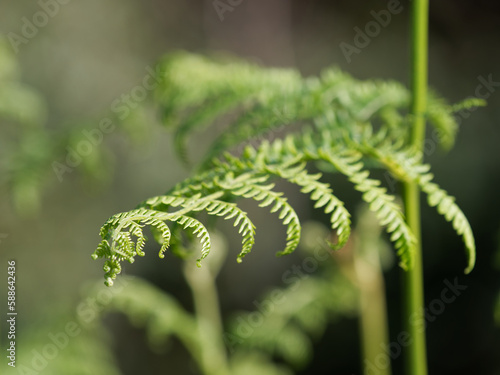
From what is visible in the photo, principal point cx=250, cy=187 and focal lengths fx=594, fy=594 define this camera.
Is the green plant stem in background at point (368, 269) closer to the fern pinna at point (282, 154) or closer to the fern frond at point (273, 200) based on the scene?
the fern pinna at point (282, 154)

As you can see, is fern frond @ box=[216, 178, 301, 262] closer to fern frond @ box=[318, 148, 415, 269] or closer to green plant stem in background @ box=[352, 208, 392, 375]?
fern frond @ box=[318, 148, 415, 269]

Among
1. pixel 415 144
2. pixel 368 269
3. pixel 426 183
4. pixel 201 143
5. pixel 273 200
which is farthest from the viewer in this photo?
pixel 201 143

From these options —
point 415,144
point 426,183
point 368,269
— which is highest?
point 368,269

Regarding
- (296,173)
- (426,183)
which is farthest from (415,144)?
(296,173)

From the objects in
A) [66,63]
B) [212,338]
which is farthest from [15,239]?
[212,338]

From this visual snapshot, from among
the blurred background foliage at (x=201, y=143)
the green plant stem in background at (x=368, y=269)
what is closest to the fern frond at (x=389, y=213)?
the green plant stem in background at (x=368, y=269)

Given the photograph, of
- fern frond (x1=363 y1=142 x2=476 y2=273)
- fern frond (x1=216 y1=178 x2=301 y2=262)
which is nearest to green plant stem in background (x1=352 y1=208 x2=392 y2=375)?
fern frond (x1=363 y1=142 x2=476 y2=273)

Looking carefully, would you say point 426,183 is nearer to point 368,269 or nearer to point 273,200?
point 273,200

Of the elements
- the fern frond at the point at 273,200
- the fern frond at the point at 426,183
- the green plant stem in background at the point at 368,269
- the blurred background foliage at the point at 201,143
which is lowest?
the fern frond at the point at 273,200
